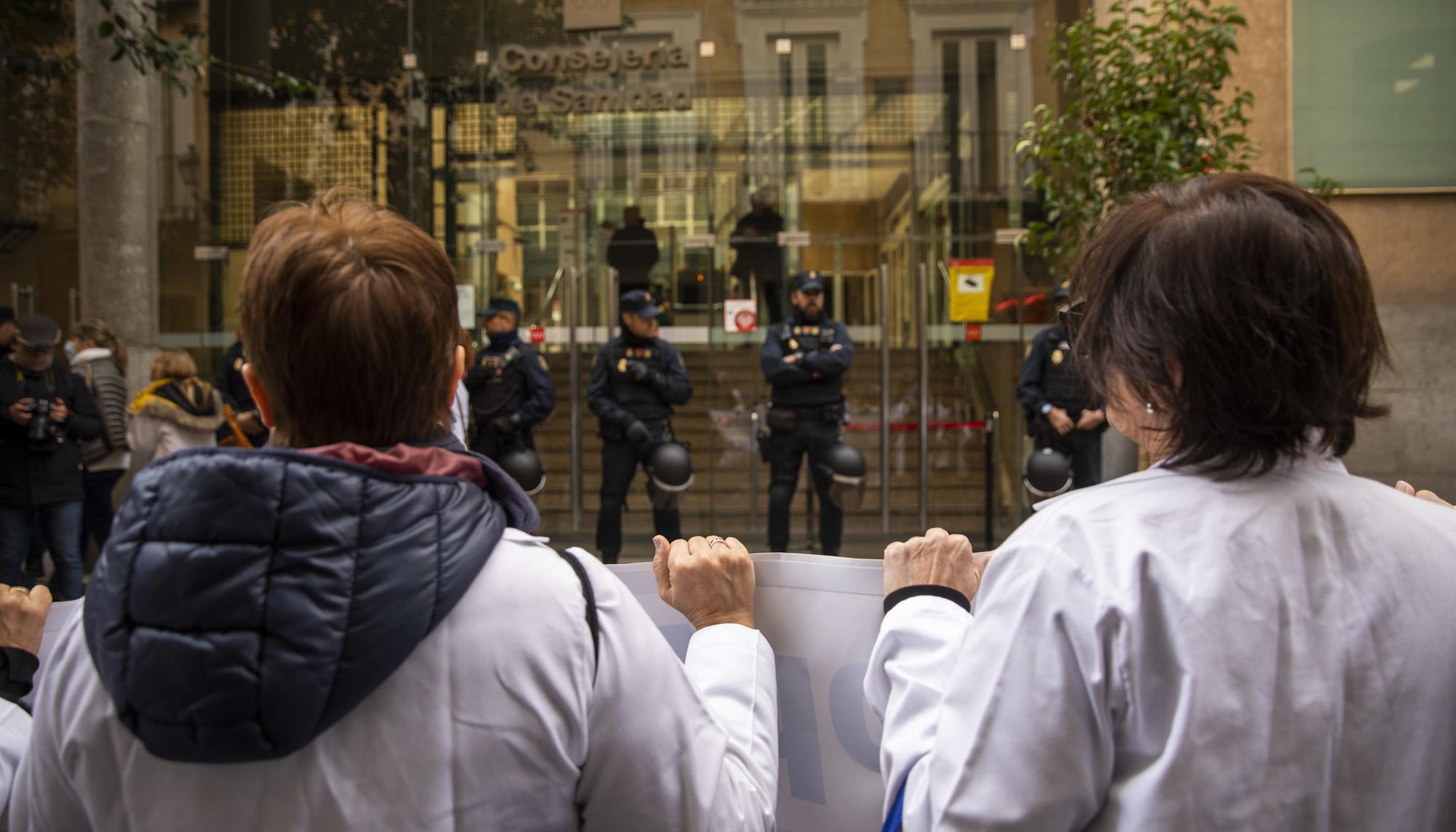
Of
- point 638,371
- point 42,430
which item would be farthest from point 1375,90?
point 42,430

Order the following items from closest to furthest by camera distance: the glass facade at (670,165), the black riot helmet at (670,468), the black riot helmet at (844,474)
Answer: the black riot helmet at (670,468)
the black riot helmet at (844,474)
the glass facade at (670,165)

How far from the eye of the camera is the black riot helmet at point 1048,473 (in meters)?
7.68

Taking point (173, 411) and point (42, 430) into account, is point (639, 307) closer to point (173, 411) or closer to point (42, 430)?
point (173, 411)

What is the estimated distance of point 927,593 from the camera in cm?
147

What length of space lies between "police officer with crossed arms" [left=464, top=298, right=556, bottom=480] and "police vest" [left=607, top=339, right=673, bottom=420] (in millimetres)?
504

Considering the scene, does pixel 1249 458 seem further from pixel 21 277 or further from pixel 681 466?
pixel 21 277

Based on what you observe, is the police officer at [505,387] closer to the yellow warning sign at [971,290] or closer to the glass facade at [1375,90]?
the yellow warning sign at [971,290]

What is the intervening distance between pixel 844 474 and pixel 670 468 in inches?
47.3

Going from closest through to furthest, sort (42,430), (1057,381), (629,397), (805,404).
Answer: (42,430) → (629,397) → (805,404) → (1057,381)

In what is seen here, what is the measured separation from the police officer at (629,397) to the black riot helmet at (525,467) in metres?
0.51

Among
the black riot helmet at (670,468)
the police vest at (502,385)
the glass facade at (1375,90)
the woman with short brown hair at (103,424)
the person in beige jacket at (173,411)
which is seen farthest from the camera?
the glass facade at (1375,90)

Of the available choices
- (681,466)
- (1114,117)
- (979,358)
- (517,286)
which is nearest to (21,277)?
(517,286)

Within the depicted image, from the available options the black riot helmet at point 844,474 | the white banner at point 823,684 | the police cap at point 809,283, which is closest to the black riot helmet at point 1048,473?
the black riot helmet at point 844,474

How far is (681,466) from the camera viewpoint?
291 inches
